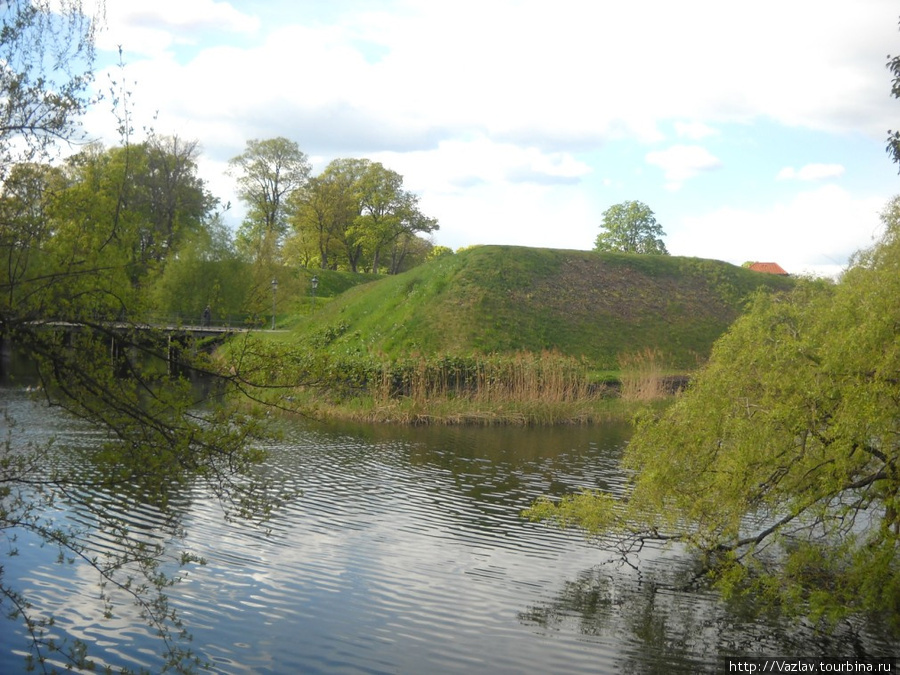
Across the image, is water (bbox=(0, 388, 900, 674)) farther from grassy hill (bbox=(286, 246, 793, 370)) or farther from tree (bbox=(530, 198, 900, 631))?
grassy hill (bbox=(286, 246, 793, 370))

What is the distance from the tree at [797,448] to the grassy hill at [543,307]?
28.1 meters

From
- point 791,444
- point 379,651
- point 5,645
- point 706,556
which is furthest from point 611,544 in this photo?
point 5,645

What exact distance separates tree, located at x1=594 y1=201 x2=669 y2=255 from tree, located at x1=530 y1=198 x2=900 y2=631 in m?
78.8

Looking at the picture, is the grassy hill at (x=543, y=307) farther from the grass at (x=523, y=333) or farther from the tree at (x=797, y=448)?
the tree at (x=797, y=448)

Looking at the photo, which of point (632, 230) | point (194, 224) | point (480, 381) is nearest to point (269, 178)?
point (632, 230)

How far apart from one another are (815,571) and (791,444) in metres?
2.23

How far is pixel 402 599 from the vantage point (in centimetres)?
1128

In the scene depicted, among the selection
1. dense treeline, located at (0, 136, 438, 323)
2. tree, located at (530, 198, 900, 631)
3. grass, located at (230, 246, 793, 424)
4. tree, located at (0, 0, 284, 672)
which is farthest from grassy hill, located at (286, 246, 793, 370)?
tree, located at (0, 0, 284, 672)

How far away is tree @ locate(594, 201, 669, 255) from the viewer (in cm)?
8919

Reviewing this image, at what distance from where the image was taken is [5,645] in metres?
9.30

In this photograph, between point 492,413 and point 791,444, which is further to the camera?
point 492,413

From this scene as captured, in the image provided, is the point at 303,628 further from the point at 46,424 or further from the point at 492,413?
the point at 492,413

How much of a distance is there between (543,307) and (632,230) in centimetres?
4611

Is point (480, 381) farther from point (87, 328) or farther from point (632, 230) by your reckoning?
point (632, 230)
